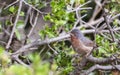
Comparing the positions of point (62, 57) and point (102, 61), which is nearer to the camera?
point (102, 61)

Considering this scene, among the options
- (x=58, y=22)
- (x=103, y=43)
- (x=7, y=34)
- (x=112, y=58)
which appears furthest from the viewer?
(x=7, y=34)

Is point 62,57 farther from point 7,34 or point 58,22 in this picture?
point 7,34

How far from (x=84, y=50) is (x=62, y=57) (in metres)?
0.25

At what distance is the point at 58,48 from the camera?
3744 mm

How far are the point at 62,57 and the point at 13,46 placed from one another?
1.68 metres

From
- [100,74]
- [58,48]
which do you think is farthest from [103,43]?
[58,48]

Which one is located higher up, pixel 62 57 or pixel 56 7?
pixel 56 7

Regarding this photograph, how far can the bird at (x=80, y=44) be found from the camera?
3225 mm

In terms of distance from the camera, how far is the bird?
3.22 meters

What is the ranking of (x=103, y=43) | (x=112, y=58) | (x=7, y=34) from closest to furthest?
(x=112, y=58) < (x=103, y=43) < (x=7, y=34)

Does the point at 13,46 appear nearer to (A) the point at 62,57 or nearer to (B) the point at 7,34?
(B) the point at 7,34

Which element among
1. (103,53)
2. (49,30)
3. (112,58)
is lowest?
(112,58)

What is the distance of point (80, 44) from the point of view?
3.47 m

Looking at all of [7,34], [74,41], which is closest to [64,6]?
[74,41]
